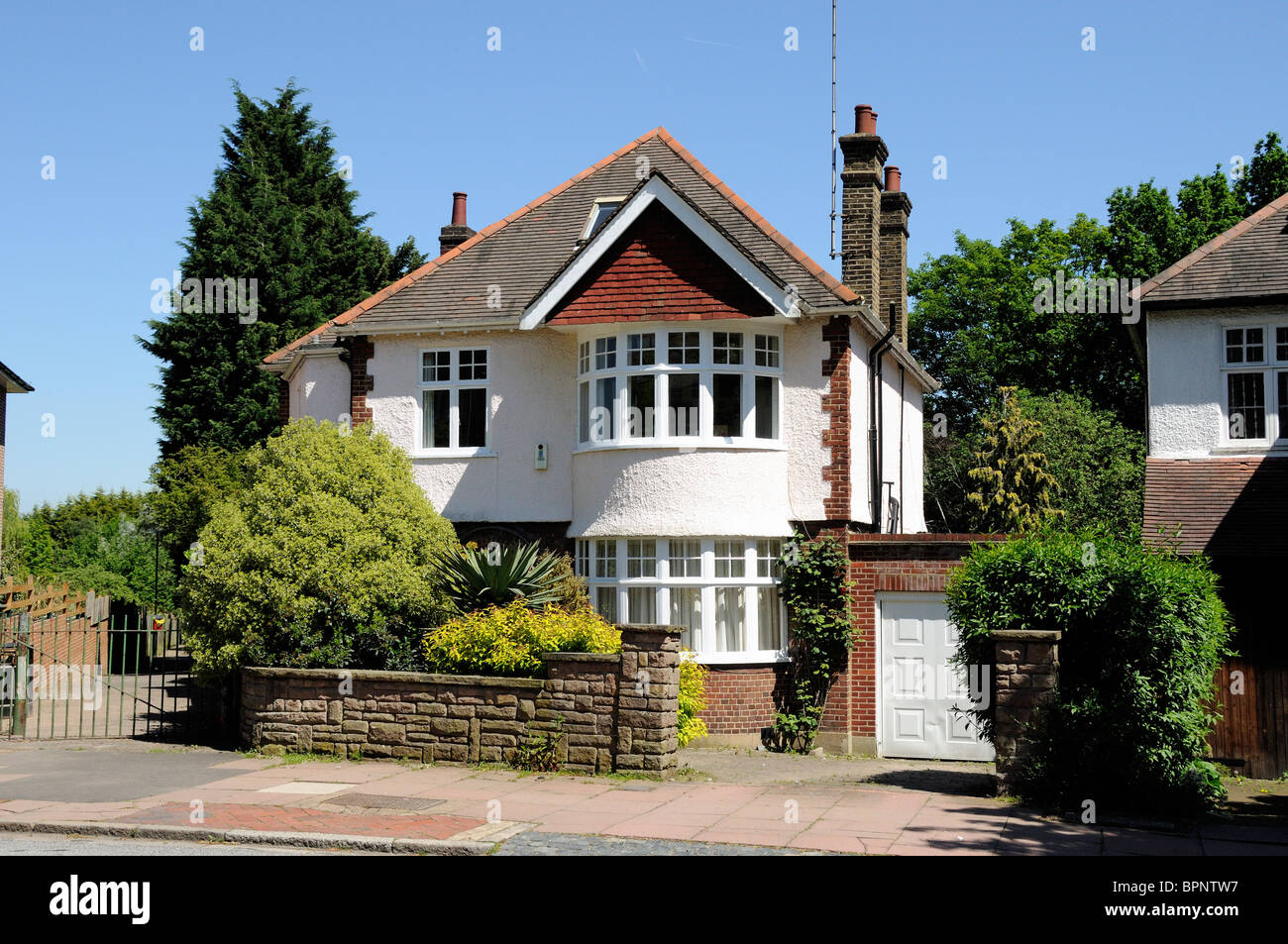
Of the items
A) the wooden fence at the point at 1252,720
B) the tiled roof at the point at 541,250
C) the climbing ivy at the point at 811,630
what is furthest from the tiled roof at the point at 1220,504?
the tiled roof at the point at 541,250

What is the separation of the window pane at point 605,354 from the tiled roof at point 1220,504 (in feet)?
26.2

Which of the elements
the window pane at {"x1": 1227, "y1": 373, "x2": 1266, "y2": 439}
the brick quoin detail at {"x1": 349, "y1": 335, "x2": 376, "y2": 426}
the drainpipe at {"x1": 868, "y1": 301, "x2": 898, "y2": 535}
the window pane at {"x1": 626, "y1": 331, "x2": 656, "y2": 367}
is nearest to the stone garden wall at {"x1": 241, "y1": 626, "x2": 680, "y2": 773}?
the brick quoin detail at {"x1": 349, "y1": 335, "x2": 376, "y2": 426}

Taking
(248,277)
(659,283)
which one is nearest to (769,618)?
(659,283)

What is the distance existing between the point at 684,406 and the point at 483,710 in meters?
6.05

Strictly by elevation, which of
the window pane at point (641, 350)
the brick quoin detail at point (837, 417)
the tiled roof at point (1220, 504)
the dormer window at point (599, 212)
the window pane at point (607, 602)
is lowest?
the window pane at point (607, 602)

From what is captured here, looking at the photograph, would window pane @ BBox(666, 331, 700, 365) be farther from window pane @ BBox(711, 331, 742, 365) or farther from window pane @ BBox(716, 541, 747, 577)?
window pane @ BBox(716, 541, 747, 577)

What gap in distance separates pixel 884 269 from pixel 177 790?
1577cm

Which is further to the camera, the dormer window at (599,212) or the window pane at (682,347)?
the dormer window at (599,212)

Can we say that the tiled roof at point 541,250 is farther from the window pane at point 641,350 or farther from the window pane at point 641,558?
the window pane at point 641,558

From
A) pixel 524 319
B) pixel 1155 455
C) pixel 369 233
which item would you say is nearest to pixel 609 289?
pixel 524 319

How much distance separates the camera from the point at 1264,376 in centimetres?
1814

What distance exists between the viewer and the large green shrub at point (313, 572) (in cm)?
1550

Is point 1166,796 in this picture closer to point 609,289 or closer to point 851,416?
point 851,416

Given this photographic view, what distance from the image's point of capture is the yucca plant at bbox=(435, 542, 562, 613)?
53.2 ft
